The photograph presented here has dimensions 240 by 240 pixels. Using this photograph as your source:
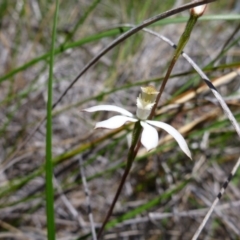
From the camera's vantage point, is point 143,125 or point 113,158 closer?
point 143,125

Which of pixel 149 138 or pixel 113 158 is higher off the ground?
pixel 113 158

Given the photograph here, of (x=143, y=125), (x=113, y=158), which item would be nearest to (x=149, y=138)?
(x=143, y=125)

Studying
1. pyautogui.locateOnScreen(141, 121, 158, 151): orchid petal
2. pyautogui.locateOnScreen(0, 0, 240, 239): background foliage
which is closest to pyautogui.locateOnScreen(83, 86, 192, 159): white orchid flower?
pyautogui.locateOnScreen(141, 121, 158, 151): orchid petal

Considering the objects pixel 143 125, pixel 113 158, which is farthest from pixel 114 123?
pixel 113 158

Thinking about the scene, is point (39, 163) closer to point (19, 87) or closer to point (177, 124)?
point (19, 87)

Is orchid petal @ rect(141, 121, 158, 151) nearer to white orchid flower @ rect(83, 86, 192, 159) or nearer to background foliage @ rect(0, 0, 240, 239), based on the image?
white orchid flower @ rect(83, 86, 192, 159)

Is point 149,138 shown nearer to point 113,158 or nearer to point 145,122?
point 145,122

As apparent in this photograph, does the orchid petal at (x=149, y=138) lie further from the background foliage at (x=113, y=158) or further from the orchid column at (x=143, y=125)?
the background foliage at (x=113, y=158)

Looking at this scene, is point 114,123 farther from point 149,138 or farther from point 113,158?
point 113,158
